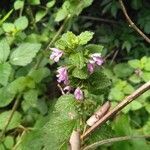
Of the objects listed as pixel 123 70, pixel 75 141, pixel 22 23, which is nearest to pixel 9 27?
pixel 22 23

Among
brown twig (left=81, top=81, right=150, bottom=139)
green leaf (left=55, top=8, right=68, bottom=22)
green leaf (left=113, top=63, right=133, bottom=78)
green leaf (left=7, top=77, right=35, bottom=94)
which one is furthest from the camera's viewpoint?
green leaf (left=113, top=63, right=133, bottom=78)

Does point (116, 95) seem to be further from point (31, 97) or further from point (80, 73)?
point (80, 73)

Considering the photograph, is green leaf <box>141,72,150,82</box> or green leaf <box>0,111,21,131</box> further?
green leaf <box>141,72,150,82</box>

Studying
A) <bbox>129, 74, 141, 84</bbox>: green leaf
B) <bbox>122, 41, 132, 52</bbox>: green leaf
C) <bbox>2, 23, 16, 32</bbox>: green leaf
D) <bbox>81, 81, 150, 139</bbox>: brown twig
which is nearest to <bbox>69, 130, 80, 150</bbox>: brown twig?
<bbox>81, 81, 150, 139</bbox>: brown twig

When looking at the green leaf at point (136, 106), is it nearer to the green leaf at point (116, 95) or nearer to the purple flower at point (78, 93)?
the green leaf at point (116, 95)

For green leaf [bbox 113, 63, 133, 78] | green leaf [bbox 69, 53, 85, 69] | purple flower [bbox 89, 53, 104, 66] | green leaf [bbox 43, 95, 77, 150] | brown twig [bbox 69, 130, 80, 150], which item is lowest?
green leaf [bbox 113, 63, 133, 78]

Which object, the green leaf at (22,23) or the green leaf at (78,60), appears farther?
the green leaf at (22,23)

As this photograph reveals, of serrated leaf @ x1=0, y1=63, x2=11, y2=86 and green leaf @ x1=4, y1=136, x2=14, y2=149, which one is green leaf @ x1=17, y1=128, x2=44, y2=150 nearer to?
green leaf @ x1=4, y1=136, x2=14, y2=149

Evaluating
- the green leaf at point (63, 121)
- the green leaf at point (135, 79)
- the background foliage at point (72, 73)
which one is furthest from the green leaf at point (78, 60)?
the green leaf at point (135, 79)
